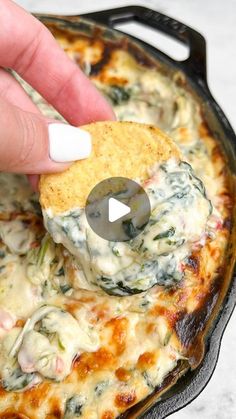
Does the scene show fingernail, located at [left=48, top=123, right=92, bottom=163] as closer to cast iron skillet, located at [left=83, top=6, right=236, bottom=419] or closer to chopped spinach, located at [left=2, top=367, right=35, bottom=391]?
cast iron skillet, located at [left=83, top=6, right=236, bottom=419]

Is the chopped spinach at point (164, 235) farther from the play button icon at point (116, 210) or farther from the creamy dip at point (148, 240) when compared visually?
the play button icon at point (116, 210)

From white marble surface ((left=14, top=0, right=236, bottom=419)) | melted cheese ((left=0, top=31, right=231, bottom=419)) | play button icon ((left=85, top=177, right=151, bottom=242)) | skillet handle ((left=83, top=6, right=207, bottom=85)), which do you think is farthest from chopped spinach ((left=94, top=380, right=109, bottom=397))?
white marble surface ((left=14, top=0, right=236, bottom=419))

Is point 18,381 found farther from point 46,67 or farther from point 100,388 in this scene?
point 46,67

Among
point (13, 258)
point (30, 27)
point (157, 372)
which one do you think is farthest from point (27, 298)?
point (30, 27)

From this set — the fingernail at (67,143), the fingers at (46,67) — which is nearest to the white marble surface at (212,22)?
the fingers at (46,67)

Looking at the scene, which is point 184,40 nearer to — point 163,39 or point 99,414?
point 163,39

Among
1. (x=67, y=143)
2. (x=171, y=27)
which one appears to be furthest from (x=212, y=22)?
(x=67, y=143)

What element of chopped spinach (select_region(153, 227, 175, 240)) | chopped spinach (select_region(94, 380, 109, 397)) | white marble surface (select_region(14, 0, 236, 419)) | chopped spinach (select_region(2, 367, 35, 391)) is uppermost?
Result: chopped spinach (select_region(153, 227, 175, 240))
